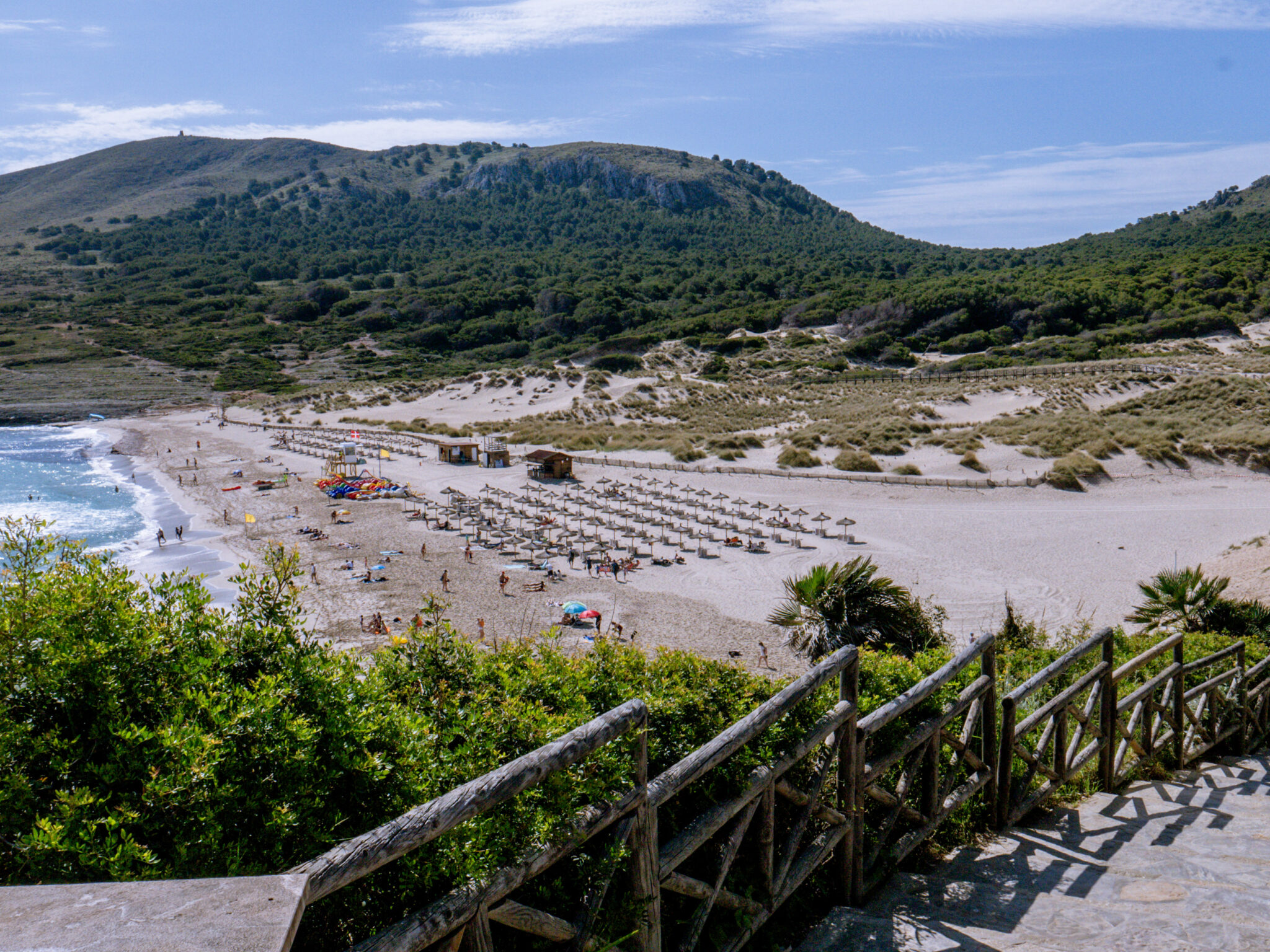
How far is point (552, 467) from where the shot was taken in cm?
3488

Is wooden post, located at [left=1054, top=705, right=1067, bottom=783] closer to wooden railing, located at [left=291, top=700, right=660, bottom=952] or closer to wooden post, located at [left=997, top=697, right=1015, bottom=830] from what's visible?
wooden post, located at [left=997, top=697, right=1015, bottom=830]

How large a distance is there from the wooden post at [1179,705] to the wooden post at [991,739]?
2.67m

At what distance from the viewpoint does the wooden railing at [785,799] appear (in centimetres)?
242

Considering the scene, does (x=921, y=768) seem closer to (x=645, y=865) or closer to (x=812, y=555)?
(x=645, y=865)

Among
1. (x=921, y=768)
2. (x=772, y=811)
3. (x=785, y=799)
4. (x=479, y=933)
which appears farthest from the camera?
(x=921, y=768)

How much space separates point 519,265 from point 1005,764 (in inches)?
4065

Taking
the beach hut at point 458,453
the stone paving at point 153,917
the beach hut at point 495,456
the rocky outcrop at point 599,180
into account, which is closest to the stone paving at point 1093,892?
the stone paving at point 153,917

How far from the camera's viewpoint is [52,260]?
11719 cm

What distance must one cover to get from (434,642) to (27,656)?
1542 mm

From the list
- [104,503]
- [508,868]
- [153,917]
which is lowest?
[104,503]

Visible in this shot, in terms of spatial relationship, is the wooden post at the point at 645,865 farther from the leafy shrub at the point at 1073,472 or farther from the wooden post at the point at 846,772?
the leafy shrub at the point at 1073,472

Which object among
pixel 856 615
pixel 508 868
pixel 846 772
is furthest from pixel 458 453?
Answer: pixel 508 868

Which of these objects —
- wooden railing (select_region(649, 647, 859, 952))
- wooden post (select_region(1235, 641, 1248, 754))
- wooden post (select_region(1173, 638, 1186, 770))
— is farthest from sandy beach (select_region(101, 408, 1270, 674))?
wooden railing (select_region(649, 647, 859, 952))

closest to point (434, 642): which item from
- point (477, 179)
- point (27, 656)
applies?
point (27, 656)
